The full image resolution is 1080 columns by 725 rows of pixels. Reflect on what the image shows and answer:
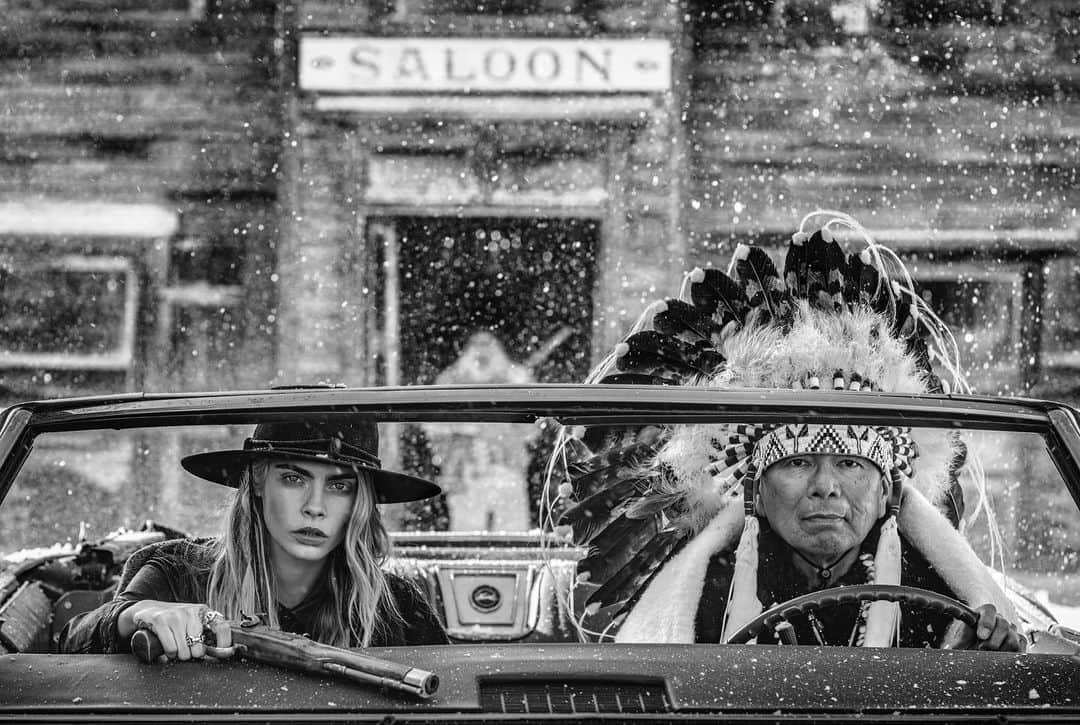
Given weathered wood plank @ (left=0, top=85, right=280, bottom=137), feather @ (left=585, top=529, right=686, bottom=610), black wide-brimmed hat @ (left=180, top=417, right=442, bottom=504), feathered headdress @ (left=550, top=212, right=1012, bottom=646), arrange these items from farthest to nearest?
1. weathered wood plank @ (left=0, top=85, right=280, bottom=137)
2. feather @ (left=585, top=529, right=686, bottom=610)
3. feathered headdress @ (left=550, top=212, right=1012, bottom=646)
4. black wide-brimmed hat @ (left=180, top=417, right=442, bottom=504)

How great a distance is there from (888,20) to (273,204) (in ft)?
16.0

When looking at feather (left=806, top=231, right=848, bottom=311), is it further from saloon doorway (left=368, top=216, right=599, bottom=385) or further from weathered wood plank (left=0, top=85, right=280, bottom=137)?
weathered wood plank (left=0, top=85, right=280, bottom=137)

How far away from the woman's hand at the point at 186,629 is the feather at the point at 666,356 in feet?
5.55

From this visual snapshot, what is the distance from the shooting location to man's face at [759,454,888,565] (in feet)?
9.27

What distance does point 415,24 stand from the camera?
9188 millimetres

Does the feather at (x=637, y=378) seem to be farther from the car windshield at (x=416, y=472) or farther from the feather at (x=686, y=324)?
the car windshield at (x=416, y=472)

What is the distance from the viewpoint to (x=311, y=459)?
2.58 metres

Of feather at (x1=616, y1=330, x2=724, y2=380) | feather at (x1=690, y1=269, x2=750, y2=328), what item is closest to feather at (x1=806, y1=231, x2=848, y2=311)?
feather at (x1=690, y1=269, x2=750, y2=328)

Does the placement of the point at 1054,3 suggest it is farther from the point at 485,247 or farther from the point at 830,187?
the point at 485,247

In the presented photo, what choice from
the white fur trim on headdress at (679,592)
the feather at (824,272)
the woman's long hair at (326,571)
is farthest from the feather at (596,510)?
the feather at (824,272)

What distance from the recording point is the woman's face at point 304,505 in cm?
261

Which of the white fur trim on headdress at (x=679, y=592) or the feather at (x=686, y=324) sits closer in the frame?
→ the white fur trim on headdress at (x=679, y=592)

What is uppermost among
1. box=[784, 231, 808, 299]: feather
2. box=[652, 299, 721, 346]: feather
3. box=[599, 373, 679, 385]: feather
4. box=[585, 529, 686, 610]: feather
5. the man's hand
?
box=[784, 231, 808, 299]: feather

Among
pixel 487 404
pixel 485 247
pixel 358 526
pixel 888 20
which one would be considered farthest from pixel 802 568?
pixel 888 20
